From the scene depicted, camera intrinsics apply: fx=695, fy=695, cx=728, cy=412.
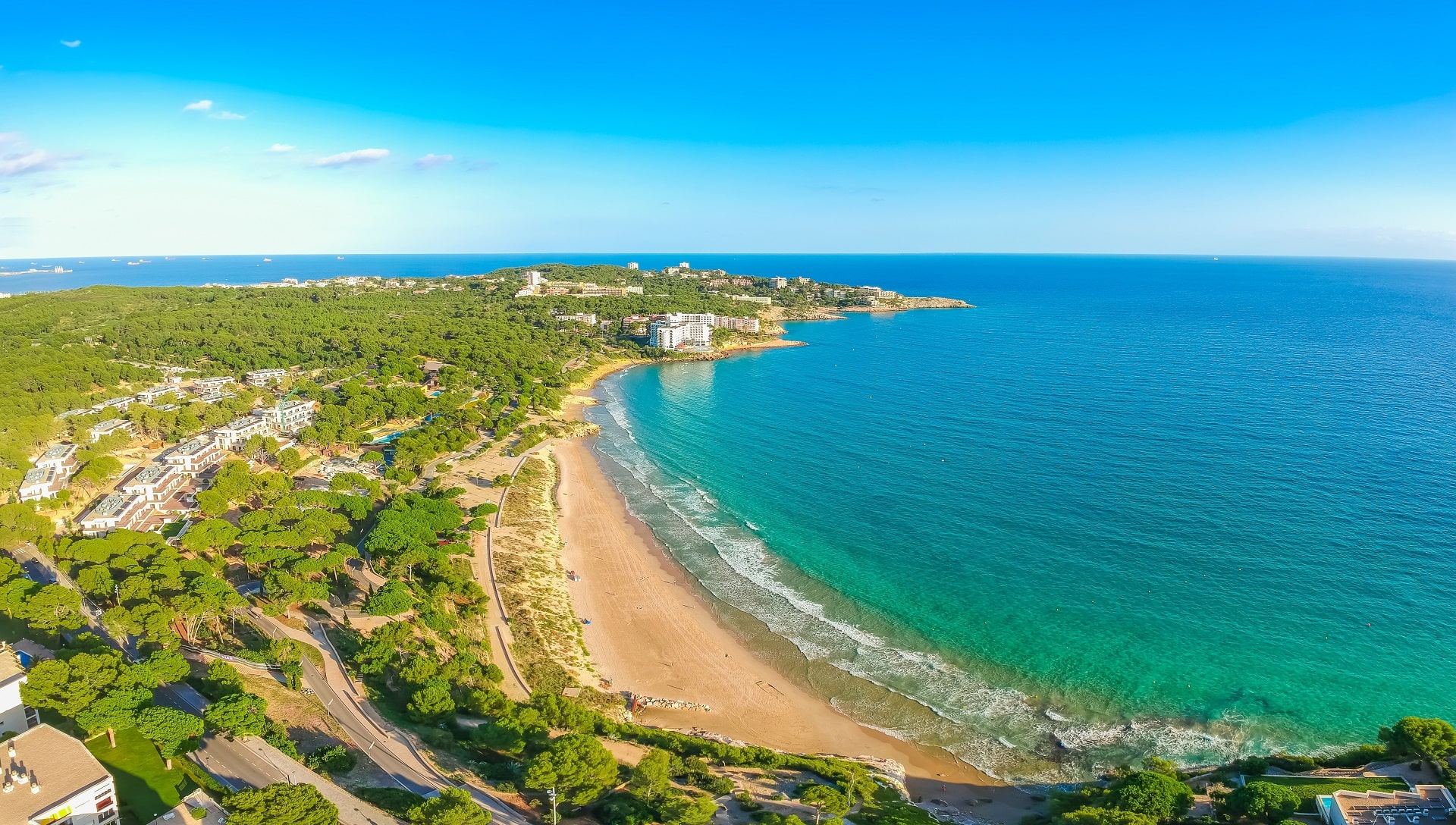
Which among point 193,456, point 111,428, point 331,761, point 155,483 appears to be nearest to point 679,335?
point 193,456

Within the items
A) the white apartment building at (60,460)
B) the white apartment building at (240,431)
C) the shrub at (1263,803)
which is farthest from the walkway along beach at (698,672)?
the white apartment building at (60,460)

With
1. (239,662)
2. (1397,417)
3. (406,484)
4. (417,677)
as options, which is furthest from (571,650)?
(1397,417)

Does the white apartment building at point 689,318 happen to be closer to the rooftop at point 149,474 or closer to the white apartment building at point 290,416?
the white apartment building at point 290,416

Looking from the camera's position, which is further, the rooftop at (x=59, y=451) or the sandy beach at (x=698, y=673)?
the rooftop at (x=59, y=451)

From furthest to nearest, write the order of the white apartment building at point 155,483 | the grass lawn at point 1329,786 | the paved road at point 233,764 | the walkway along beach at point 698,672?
the white apartment building at point 155,483
the walkway along beach at point 698,672
the paved road at point 233,764
the grass lawn at point 1329,786

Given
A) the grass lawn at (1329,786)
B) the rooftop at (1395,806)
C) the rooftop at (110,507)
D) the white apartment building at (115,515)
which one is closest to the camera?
the rooftop at (1395,806)

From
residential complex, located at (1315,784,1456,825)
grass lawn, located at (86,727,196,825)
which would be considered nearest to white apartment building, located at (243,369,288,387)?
grass lawn, located at (86,727,196,825)
